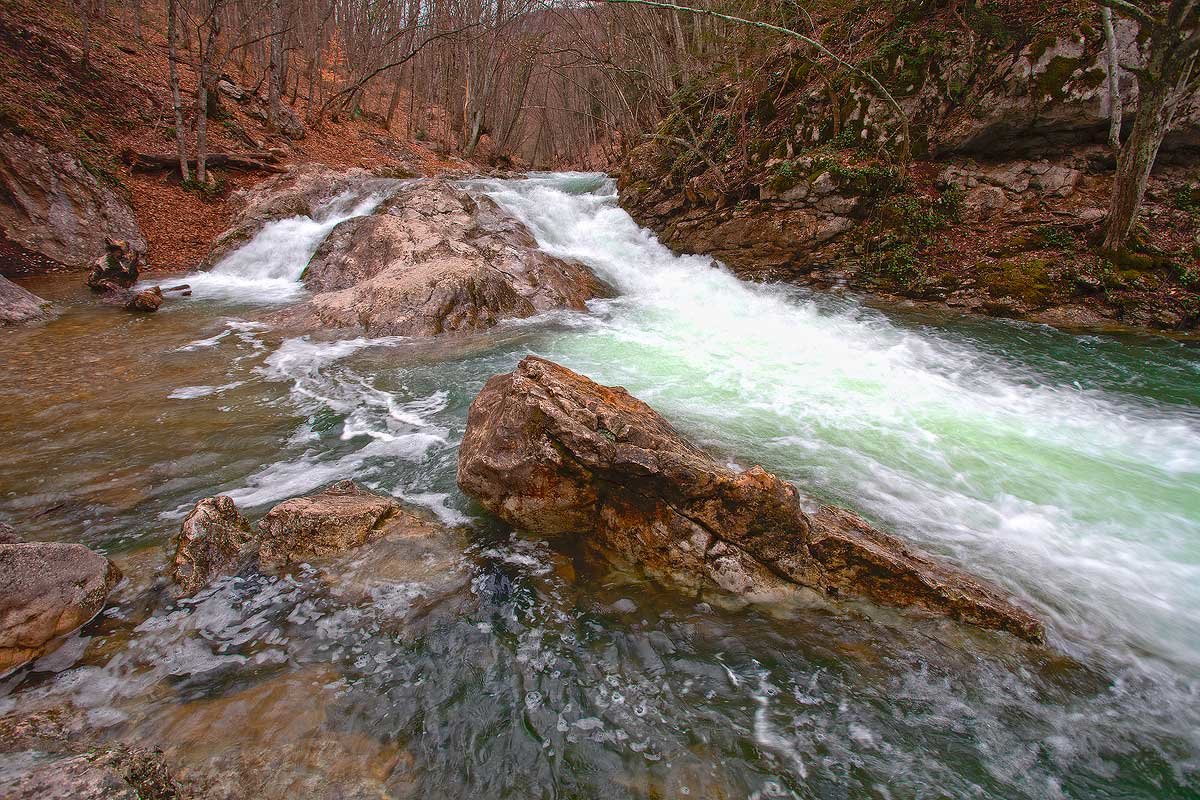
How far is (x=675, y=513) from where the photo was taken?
373 cm

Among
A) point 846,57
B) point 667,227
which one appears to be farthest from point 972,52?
point 667,227

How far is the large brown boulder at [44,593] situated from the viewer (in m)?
2.75

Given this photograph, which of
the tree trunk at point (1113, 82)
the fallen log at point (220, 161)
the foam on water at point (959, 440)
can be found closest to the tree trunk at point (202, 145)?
the fallen log at point (220, 161)

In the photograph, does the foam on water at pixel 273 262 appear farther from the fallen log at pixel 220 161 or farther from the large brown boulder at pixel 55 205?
the fallen log at pixel 220 161

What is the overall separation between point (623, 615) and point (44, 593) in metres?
3.50

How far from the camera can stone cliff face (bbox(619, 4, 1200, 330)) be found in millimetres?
8945

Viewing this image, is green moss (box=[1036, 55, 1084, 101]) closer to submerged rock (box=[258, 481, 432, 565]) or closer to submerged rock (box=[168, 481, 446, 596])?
submerged rock (box=[168, 481, 446, 596])

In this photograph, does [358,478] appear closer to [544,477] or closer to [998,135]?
[544,477]

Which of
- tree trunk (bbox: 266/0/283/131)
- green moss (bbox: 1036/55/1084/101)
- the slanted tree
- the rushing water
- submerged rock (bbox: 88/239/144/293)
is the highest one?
tree trunk (bbox: 266/0/283/131)

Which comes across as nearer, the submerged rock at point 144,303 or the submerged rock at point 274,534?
the submerged rock at point 274,534

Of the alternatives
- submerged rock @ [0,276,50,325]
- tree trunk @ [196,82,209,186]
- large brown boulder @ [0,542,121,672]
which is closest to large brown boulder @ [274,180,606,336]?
submerged rock @ [0,276,50,325]

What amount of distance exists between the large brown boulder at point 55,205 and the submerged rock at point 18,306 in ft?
8.66

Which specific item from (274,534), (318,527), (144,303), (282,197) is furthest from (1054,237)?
(282,197)

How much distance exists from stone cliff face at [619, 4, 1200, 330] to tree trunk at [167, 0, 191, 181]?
12564mm
